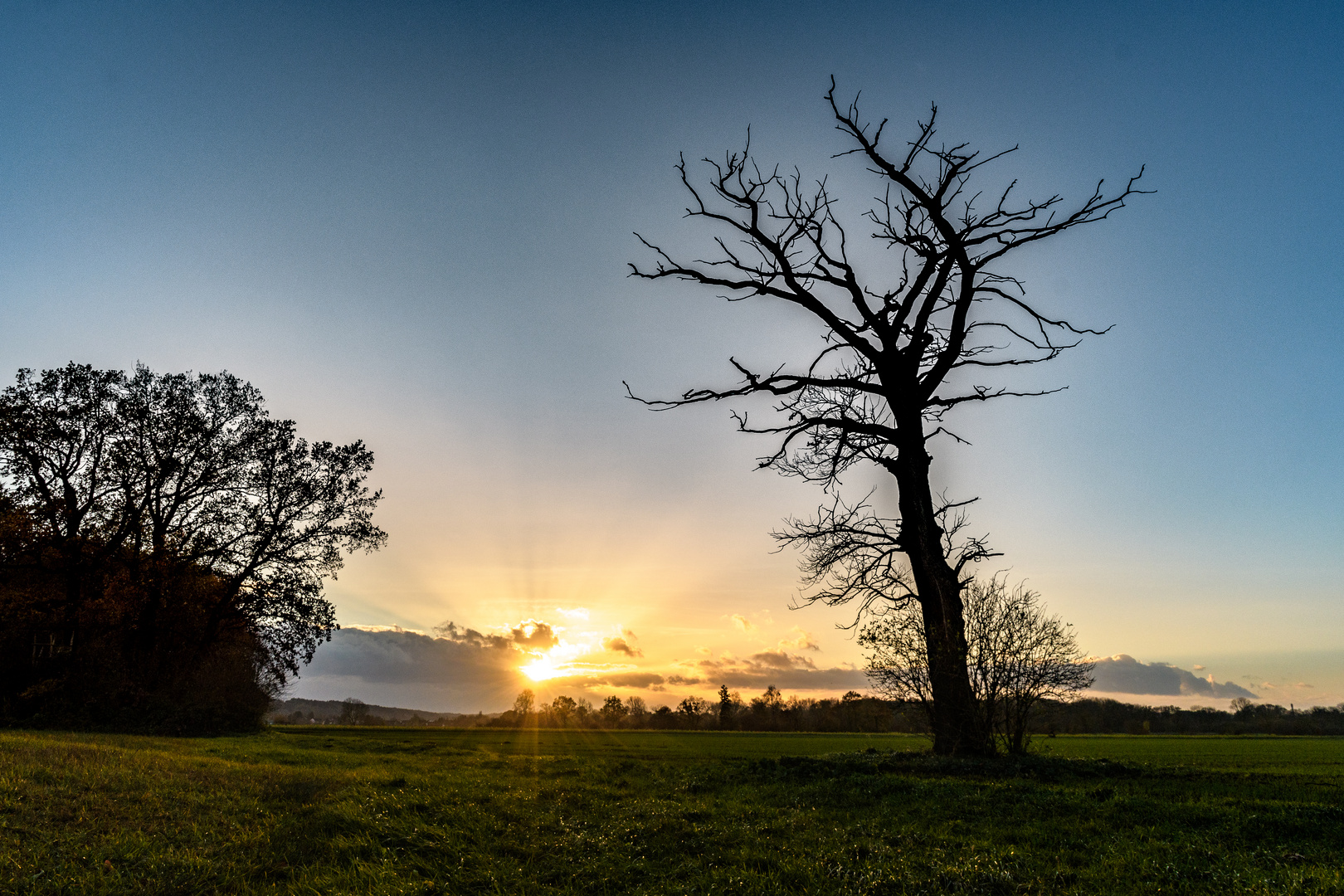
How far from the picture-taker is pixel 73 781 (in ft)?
28.6

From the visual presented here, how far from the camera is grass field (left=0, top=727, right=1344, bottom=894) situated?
19.8 ft

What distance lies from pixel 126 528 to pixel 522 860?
108 feet

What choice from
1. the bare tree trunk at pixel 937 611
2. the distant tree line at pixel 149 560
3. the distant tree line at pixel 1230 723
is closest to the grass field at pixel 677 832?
the bare tree trunk at pixel 937 611

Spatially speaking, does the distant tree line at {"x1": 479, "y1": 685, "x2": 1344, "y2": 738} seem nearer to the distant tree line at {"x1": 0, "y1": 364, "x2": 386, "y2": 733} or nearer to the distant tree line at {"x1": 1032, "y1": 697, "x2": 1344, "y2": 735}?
the distant tree line at {"x1": 1032, "y1": 697, "x2": 1344, "y2": 735}

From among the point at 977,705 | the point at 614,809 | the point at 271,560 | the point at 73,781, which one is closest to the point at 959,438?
the point at 977,705

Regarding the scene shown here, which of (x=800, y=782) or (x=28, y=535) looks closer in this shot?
(x=800, y=782)

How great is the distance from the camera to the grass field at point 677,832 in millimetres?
6035

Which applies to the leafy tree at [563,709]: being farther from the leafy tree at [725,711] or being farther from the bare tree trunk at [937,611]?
the bare tree trunk at [937,611]

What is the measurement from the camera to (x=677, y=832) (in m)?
8.39

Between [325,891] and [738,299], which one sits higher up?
[738,299]

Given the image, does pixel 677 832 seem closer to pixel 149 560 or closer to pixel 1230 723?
pixel 149 560

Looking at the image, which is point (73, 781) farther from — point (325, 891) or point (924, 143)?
point (924, 143)

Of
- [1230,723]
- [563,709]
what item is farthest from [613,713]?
[1230,723]

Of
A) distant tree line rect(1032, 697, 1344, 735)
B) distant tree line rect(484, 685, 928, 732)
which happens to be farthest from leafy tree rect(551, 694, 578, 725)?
distant tree line rect(1032, 697, 1344, 735)
